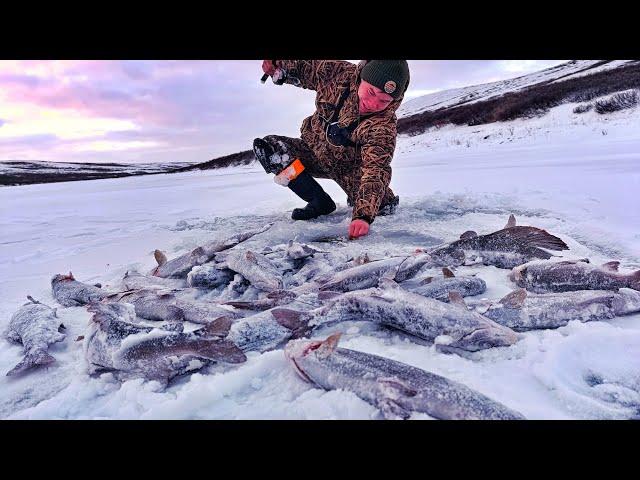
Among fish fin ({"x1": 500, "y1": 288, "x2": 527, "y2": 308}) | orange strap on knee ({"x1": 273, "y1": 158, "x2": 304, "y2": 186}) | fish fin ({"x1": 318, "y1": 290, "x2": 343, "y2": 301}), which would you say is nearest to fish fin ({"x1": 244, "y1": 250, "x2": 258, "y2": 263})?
fish fin ({"x1": 318, "y1": 290, "x2": 343, "y2": 301})

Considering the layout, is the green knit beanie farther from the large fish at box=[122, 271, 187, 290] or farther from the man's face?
the large fish at box=[122, 271, 187, 290]

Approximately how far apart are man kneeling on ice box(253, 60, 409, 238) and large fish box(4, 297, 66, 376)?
259 cm

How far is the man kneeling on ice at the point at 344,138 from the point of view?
177 inches

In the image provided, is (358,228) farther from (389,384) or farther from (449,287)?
(389,384)

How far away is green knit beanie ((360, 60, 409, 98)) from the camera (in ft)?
14.3

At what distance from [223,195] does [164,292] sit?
6.91 meters

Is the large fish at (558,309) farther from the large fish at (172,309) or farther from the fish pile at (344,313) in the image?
the large fish at (172,309)

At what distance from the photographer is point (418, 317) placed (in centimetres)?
238

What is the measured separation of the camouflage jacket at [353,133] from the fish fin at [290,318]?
2.10 metres
